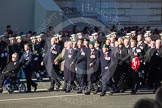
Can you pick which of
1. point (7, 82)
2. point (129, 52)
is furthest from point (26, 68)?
point (129, 52)

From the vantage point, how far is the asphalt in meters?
11.7

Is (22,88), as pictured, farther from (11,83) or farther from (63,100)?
(63,100)

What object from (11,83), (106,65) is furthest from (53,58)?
(106,65)

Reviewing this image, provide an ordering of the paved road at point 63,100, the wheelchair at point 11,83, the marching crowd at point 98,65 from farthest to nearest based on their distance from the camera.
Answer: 1. the wheelchair at point 11,83
2. the marching crowd at point 98,65
3. the paved road at point 63,100

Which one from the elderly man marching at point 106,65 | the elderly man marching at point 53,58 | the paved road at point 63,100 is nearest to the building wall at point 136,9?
the elderly man marching at point 53,58

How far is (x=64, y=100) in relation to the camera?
41.7 ft

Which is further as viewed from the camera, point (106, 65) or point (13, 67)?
point (13, 67)

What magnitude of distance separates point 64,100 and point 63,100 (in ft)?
0.09

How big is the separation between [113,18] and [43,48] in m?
12.4

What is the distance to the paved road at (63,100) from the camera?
11.7 m

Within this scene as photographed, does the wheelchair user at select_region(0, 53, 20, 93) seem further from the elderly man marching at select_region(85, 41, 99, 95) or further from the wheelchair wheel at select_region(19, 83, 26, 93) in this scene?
the elderly man marching at select_region(85, 41, 99, 95)

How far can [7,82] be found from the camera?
14.2 metres

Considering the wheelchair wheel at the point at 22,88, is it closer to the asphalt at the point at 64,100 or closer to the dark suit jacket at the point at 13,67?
the asphalt at the point at 64,100

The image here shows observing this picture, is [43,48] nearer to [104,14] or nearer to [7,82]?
[7,82]
